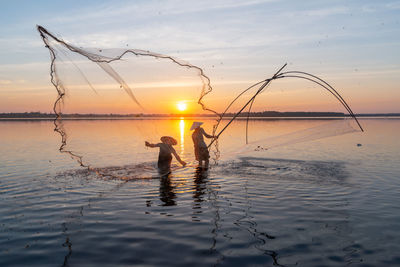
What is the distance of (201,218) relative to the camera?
8.60 meters

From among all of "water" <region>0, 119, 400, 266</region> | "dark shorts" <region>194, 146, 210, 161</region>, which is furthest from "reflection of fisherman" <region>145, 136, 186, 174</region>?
"dark shorts" <region>194, 146, 210, 161</region>

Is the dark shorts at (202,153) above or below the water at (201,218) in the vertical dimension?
above

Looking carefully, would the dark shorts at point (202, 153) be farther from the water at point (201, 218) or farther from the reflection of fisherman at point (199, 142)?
the water at point (201, 218)

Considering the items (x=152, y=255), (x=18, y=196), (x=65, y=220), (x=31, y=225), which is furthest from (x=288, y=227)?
(x=18, y=196)

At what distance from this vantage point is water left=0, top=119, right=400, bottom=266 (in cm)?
633

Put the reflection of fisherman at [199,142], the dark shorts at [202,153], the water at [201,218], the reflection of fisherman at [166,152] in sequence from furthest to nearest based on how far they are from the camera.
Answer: the dark shorts at [202,153], the reflection of fisherman at [199,142], the reflection of fisherman at [166,152], the water at [201,218]

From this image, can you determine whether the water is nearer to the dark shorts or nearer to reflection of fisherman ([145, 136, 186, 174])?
reflection of fisherman ([145, 136, 186, 174])

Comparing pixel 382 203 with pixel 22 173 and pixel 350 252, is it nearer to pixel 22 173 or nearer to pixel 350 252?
pixel 350 252

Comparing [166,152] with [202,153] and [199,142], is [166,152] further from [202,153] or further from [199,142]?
[202,153]

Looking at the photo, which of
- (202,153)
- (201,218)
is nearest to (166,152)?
(202,153)

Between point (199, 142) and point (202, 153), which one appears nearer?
point (199, 142)

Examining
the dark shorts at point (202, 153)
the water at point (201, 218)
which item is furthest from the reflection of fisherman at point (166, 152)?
the dark shorts at point (202, 153)

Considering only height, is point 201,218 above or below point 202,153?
below

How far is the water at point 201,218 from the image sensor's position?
6332 millimetres
